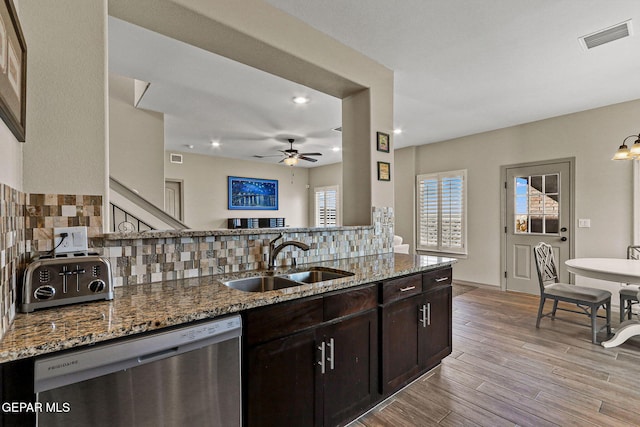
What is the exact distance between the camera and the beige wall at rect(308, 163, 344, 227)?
26.7ft

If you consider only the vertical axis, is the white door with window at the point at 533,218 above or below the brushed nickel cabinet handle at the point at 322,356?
above

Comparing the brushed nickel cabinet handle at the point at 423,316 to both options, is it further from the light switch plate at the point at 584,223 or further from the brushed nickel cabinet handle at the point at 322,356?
the light switch plate at the point at 584,223

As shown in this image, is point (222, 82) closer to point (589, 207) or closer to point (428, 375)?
point (428, 375)

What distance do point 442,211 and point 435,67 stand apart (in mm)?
3426

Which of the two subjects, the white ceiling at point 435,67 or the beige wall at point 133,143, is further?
the beige wall at point 133,143

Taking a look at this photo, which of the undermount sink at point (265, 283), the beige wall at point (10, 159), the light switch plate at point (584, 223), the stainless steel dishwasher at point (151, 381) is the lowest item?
the stainless steel dishwasher at point (151, 381)

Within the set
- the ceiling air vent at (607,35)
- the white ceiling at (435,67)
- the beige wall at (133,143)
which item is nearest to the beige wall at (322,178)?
the white ceiling at (435,67)

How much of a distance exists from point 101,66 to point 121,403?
1464mm

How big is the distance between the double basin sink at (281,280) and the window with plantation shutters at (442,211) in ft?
13.7

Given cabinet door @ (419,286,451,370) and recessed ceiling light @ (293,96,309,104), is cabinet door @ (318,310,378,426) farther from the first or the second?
recessed ceiling light @ (293,96,309,104)

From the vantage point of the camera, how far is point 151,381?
1.09 meters

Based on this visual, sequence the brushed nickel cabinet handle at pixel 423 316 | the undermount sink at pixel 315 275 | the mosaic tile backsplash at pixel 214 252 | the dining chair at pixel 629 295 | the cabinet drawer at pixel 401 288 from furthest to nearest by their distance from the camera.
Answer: the dining chair at pixel 629 295
the brushed nickel cabinet handle at pixel 423 316
the undermount sink at pixel 315 275
the cabinet drawer at pixel 401 288
the mosaic tile backsplash at pixel 214 252

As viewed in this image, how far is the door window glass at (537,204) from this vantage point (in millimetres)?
4492

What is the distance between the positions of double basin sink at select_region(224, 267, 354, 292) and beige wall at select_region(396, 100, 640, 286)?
4.03 meters
